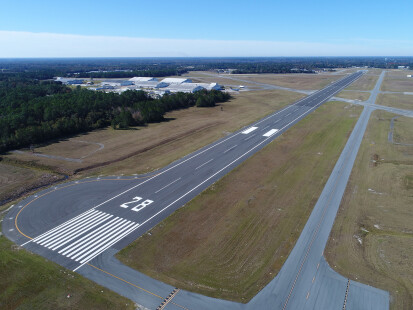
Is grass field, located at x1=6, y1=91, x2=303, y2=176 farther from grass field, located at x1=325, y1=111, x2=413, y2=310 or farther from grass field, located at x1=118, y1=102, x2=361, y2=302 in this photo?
grass field, located at x1=325, y1=111, x2=413, y2=310

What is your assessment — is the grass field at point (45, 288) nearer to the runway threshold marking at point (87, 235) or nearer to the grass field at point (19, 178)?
the runway threshold marking at point (87, 235)

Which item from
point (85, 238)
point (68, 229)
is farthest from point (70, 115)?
point (85, 238)

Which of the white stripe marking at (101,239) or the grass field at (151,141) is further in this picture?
the grass field at (151,141)

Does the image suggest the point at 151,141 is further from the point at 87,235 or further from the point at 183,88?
the point at 183,88

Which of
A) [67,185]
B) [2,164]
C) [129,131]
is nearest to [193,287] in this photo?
[67,185]

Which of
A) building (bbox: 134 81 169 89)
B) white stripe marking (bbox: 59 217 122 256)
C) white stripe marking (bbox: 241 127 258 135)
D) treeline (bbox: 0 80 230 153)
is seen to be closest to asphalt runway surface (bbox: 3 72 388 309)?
white stripe marking (bbox: 59 217 122 256)

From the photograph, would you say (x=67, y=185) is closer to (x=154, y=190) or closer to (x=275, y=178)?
(x=154, y=190)

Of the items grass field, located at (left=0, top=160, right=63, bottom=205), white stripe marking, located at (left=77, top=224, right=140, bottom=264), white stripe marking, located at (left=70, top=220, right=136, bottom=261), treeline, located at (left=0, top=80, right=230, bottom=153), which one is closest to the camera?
white stripe marking, located at (left=77, top=224, right=140, bottom=264)

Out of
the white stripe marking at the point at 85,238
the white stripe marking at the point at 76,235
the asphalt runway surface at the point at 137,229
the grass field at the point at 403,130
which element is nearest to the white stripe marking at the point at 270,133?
the asphalt runway surface at the point at 137,229
